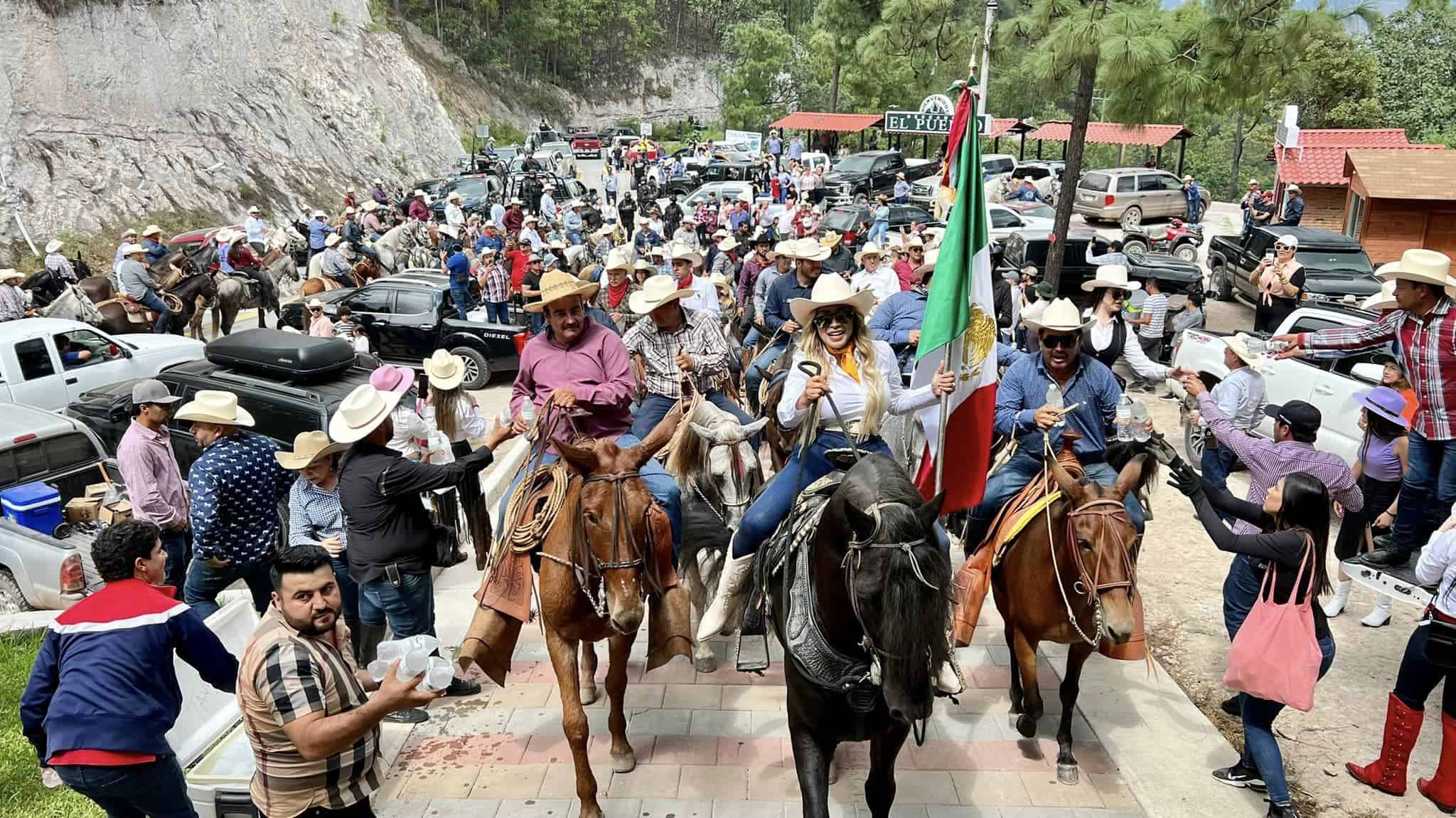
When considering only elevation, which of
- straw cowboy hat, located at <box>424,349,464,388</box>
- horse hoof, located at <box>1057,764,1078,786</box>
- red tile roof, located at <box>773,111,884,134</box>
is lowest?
horse hoof, located at <box>1057,764,1078,786</box>

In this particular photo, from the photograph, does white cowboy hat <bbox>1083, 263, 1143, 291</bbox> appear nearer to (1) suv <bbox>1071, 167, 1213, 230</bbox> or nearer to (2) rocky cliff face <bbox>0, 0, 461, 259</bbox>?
(1) suv <bbox>1071, 167, 1213, 230</bbox>

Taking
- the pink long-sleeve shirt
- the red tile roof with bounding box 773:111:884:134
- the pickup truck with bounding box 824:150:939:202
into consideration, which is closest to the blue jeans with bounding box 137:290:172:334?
the pink long-sleeve shirt

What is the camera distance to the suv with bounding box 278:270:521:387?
639 inches

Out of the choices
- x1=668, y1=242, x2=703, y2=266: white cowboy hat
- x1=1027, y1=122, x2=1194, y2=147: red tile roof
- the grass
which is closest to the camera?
the grass

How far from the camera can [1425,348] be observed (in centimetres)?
698

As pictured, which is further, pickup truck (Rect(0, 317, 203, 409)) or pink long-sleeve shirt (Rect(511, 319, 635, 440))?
pickup truck (Rect(0, 317, 203, 409))

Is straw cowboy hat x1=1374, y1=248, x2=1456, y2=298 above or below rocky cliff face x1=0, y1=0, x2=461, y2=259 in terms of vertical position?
below

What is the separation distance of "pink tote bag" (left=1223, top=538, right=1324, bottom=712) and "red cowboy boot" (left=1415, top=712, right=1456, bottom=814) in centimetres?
117

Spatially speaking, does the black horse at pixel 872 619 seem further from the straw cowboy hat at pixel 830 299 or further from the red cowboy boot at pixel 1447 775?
the red cowboy boot at pixel 1447 775

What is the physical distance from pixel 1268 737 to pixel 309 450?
6.13 m

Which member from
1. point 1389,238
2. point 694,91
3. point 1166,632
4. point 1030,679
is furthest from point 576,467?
point 694,91

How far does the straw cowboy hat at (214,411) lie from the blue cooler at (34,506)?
3305 millimetres

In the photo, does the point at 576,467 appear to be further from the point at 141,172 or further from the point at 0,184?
the point at 141,172

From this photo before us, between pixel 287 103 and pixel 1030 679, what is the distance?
36662mm
